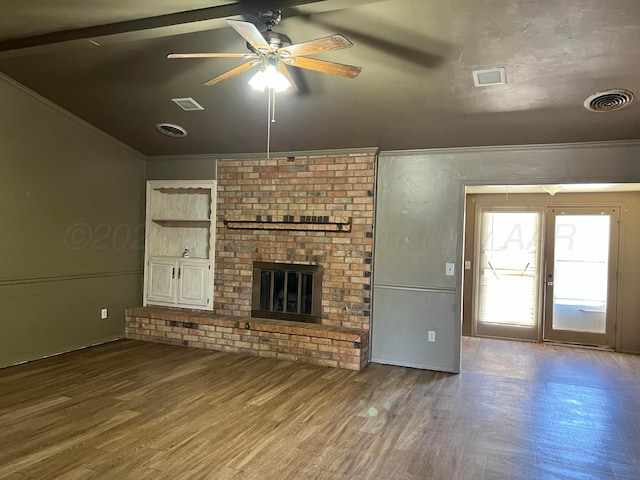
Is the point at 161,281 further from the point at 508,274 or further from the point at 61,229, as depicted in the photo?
the point at 508,274

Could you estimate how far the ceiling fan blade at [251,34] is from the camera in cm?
228

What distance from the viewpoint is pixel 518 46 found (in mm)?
2980

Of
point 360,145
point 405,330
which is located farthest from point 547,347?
point 360,145

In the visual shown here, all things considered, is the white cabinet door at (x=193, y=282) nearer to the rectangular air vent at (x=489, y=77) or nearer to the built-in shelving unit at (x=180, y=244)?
the built-in shelving unit at (x=180, y=244)

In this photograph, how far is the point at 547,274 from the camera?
6281 millimetres

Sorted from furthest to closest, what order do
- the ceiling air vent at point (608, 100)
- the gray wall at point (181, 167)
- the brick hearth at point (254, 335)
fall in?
the gray wall at point (181, 167), the brick hearth at point (254, 335), the ceiling air vent at point (608, 100)

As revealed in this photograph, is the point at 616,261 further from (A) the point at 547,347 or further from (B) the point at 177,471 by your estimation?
(B) the point at 177,471

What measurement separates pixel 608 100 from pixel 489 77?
103 centimetres

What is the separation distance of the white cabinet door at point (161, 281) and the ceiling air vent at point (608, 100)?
4960mm

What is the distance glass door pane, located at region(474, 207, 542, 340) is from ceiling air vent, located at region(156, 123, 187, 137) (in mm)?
4364

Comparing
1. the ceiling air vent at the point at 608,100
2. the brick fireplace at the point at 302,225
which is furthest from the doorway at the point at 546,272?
the ceiling air vent at the point at 608,100

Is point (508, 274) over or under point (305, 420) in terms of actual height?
over

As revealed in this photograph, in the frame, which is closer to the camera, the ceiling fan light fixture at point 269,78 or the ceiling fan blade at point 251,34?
the ceiling fan blade at point 251,34

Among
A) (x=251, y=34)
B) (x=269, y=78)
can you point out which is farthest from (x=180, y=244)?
(x=251, y=34)
